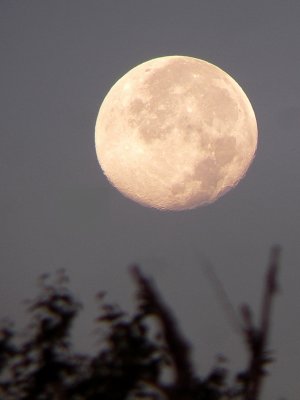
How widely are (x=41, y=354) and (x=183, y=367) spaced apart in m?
6.70

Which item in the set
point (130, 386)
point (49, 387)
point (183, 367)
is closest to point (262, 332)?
point (183, 367)

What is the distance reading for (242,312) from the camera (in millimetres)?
4344

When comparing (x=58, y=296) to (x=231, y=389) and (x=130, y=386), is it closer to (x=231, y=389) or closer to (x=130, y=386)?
(x=130, y=386)

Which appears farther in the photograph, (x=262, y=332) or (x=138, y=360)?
(x=138, y=360)

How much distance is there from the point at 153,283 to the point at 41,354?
7.01 m

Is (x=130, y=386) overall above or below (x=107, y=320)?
below

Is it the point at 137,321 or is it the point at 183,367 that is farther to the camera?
the point at 137,321

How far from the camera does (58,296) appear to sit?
1119 centimetres

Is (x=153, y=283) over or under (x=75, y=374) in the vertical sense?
under

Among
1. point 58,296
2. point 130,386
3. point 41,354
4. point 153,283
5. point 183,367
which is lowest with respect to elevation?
point 183,367

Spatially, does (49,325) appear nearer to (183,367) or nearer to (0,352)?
(0,352)

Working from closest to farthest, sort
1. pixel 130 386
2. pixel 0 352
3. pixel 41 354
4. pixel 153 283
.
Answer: pixel 153 283 < pixel 130 386 < pixel 41 354 < pixel 0 352

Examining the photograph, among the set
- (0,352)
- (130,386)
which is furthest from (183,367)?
(0,352)

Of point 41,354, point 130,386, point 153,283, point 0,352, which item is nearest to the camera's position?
point 153,283
